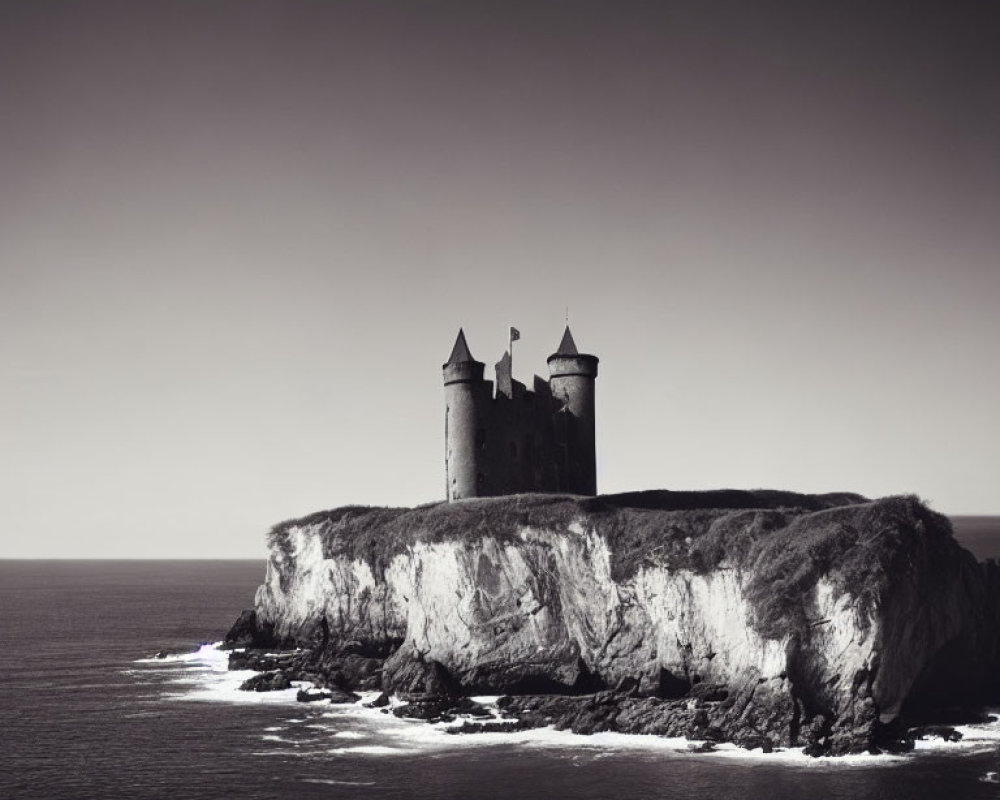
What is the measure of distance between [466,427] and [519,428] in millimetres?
3770

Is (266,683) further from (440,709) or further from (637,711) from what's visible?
(637,711)

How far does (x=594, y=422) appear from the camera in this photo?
221 feet

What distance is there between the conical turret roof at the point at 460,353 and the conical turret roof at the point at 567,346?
21.7ft

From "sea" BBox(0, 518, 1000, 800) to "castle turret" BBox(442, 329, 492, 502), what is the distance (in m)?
16.6

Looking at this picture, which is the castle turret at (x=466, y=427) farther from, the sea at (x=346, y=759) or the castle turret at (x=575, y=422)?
the sea at (x=346, y=759)

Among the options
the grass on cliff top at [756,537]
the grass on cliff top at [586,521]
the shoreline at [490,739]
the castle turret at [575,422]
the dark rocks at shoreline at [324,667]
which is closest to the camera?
the shoreline at [490,739]

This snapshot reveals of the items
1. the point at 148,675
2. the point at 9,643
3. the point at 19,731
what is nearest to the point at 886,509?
the point at 19,731

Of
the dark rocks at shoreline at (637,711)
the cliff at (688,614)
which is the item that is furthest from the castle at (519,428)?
the dark rocks at shoreline at (637,711)

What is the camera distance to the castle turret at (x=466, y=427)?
6291cm

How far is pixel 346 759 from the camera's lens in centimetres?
3947

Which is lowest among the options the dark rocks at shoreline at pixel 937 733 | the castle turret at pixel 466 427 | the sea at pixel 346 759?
the sea at pixel 346 759

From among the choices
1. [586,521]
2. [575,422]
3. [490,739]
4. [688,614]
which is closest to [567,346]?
[575,422]

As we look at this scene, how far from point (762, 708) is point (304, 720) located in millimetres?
20990

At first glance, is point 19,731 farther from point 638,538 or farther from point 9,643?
point 9,643
